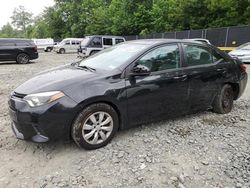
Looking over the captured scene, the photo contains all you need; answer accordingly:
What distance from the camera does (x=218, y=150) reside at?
3611 mm

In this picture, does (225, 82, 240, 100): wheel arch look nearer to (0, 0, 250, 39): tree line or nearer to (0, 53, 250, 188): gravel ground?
(0, 53, 250, 188): gravel ground

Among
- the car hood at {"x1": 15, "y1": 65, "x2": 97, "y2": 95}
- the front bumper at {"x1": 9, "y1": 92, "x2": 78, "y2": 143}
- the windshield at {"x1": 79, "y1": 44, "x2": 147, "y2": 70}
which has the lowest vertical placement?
the front bumper at {"x1": 9, "y1": 92, "x2": 78, "y2": 143}

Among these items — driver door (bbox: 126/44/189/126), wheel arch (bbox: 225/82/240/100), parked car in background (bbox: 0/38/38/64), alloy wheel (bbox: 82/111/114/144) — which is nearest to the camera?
alloy wheel (bbox: 82/111/114/144)

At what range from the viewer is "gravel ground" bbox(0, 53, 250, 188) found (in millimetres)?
2930

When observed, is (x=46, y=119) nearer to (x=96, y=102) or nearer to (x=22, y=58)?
(x=96, y=102)

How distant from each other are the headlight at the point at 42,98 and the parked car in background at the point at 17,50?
12.8 m

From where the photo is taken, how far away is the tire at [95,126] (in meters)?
3.39

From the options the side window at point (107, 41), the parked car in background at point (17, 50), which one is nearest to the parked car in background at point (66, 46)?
the side window at point (107, 41)

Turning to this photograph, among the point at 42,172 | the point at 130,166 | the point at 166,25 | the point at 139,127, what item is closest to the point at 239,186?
the point at 130,166

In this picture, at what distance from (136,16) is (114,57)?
32.0 metres

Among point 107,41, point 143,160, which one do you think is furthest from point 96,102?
point 107,41

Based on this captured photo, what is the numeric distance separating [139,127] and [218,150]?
130cm

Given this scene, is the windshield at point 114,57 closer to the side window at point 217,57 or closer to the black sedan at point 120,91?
the black sedan at point 120,91

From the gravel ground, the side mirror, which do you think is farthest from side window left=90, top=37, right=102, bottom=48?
the side mirror
